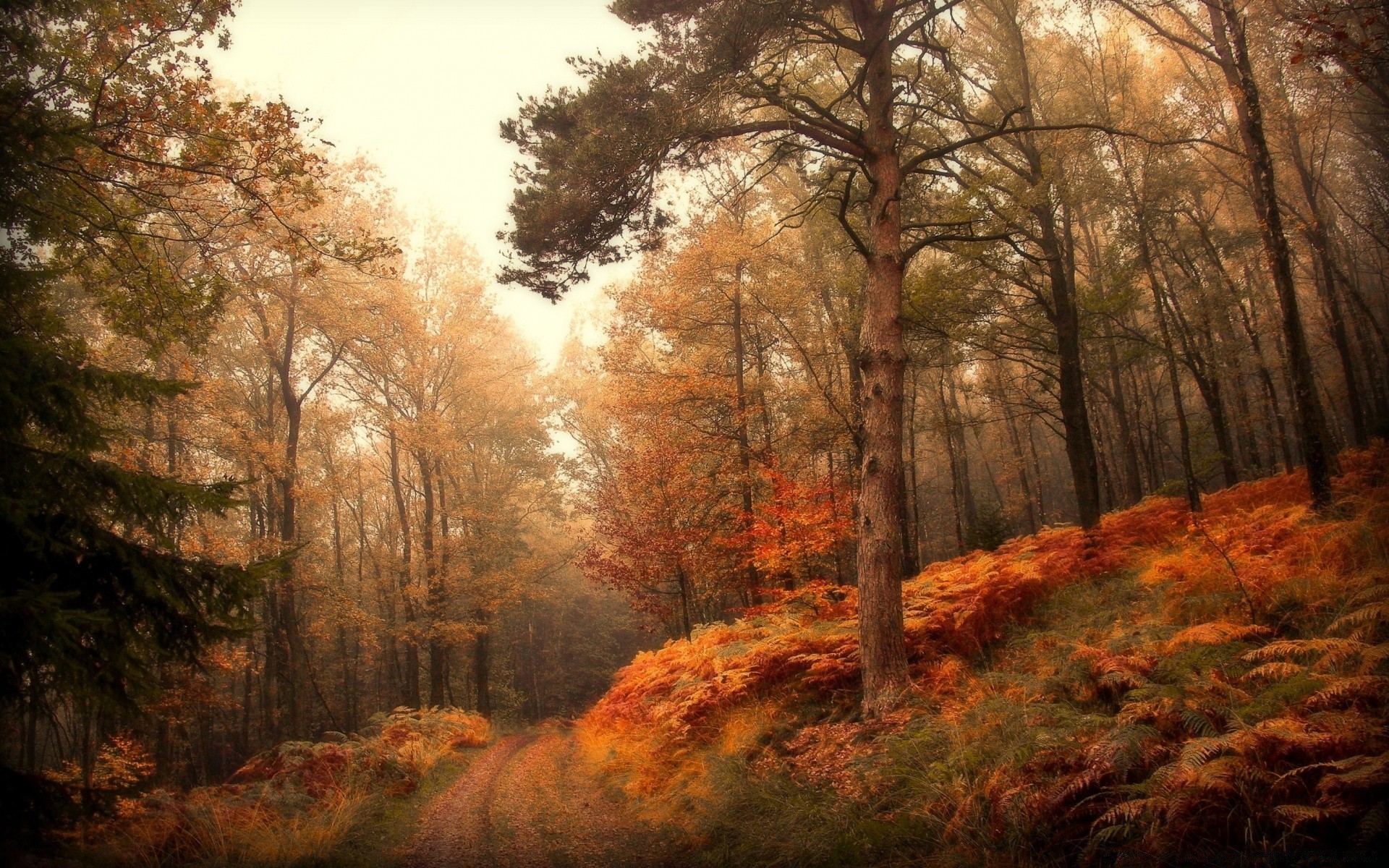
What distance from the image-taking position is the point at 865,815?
4383mm

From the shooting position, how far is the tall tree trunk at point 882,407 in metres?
6.20

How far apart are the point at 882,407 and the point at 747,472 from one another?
835 cm

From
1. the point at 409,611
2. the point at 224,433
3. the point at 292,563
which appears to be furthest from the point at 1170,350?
the point at 409,611

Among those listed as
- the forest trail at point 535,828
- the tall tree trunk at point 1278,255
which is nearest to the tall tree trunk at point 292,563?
the forest trail at point 535,828

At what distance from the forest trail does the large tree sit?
270 centimetres

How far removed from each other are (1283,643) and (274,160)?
30.6 ft

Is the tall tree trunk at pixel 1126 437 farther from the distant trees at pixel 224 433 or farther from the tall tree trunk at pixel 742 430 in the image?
the distant trees at pixel 224 433

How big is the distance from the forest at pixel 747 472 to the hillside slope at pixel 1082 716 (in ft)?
0.12

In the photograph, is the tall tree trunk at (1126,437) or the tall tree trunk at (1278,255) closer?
the tall tree trunk at (1278,255)

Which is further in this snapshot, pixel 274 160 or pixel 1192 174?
pixel 1192 174

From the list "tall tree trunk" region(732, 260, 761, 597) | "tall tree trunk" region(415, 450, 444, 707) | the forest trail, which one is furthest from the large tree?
"tall tree trunk" region(415, 450, 444, 707)

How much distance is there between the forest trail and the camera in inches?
222

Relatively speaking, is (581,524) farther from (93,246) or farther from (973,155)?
(93,246)

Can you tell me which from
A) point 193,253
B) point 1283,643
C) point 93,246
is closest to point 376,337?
point 193,253
